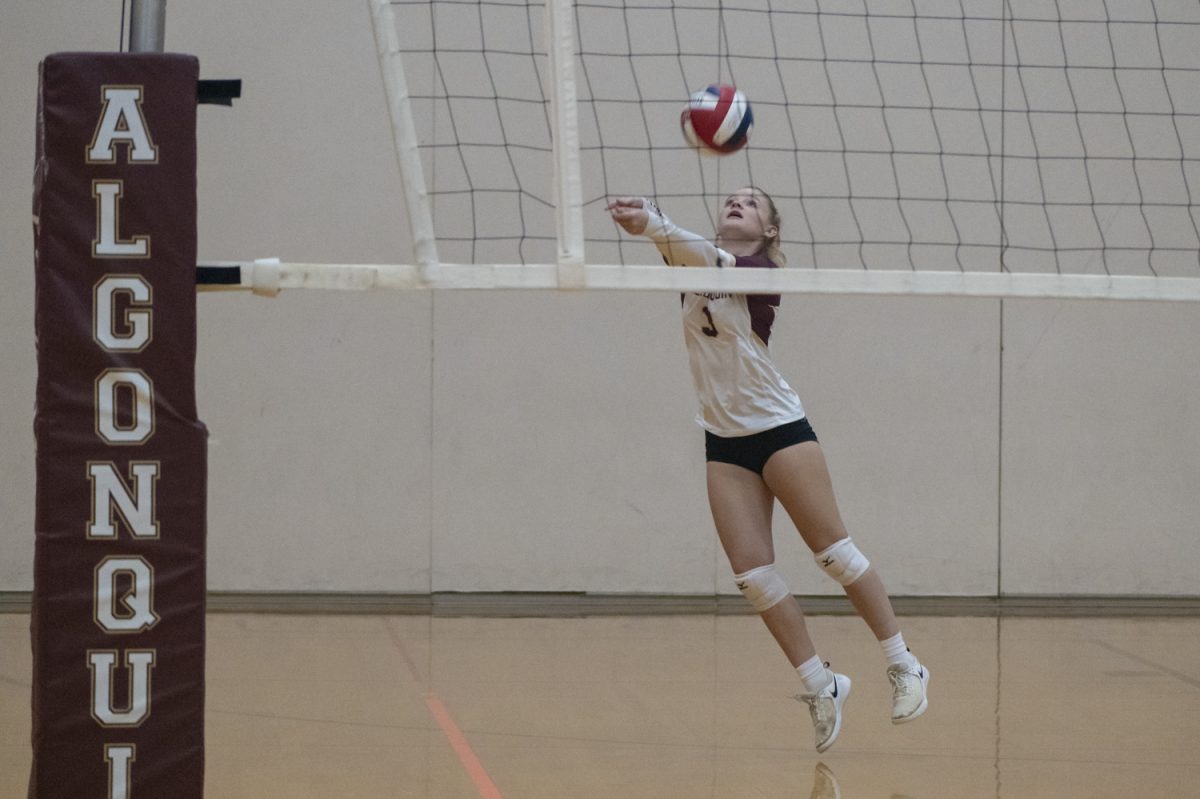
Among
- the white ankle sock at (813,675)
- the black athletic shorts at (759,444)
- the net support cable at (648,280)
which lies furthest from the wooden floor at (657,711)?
the net support cable at (648,280)

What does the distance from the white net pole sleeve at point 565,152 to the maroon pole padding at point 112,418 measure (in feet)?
2.62

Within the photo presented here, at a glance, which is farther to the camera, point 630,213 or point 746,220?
point 746,220

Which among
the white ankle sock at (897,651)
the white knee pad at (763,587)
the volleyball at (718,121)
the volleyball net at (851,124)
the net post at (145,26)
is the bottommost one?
the white ankle sock at (897,651)

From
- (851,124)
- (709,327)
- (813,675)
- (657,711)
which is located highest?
(851,124)

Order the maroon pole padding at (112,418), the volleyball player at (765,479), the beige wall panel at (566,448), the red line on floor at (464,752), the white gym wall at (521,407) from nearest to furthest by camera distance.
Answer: the maroon pole padding at (112,418) < the red line on floor at (464,752) < the volleyball player at (765,479) < the white gym wall at (521,407) < the beige wall panel at (566,448)

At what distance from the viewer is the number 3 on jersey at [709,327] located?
3.78 m

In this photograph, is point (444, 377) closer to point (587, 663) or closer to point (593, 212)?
point (593, 212)

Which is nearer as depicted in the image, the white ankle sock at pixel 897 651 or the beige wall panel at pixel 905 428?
the white ankle sock at pixel 897 651

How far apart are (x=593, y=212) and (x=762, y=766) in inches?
136

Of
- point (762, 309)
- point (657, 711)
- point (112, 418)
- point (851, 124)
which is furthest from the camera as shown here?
point (851, 124)

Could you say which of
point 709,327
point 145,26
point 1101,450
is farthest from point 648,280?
point 1101,450

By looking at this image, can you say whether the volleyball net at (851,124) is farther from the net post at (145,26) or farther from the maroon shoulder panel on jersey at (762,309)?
the net post at (145,26)

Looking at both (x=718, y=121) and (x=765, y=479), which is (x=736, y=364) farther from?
(x=718, y=121)

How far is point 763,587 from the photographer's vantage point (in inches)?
148
